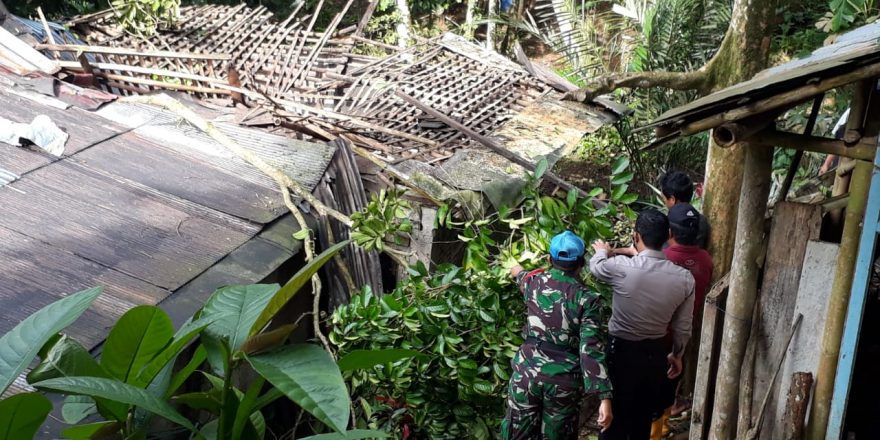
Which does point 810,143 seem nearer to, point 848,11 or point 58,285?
point 58,285

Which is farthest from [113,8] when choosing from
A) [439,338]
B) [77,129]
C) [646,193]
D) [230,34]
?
[646,193]

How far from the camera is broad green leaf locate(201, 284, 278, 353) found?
195 centimetres

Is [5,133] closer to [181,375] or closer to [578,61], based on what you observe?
Answer: [181,375]

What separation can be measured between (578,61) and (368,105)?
516 cm

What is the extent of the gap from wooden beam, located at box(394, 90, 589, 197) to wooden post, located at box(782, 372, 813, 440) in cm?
306

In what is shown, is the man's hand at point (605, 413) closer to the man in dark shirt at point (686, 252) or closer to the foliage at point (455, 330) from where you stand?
the foliage at point (455, 330)

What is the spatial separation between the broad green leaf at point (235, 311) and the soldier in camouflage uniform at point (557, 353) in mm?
1912

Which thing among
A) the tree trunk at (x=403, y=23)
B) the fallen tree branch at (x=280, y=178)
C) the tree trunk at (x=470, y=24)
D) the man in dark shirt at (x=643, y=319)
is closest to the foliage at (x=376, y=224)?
the fallen tree branch at (x=280, y=178)

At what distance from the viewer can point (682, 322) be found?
419cm

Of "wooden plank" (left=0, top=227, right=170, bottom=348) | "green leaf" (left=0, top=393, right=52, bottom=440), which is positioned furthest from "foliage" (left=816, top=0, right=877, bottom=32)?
"green leaf" (left=0, top=393, right=52, bottom=440)

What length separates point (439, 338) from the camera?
387cm

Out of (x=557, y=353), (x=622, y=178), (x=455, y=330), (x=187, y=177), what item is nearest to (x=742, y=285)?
(x=557, y=353)

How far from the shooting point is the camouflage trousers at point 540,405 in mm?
3783

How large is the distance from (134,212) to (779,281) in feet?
11.3
